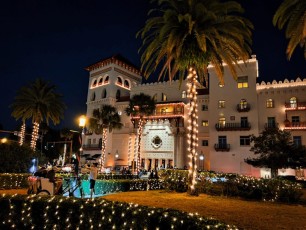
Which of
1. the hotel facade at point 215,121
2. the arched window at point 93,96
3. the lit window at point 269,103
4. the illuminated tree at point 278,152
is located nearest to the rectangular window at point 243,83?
the hotel facade at point 215,121

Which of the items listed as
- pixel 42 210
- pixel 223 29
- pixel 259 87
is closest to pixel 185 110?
pixel 259 87

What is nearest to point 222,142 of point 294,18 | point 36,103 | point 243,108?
point 243,108

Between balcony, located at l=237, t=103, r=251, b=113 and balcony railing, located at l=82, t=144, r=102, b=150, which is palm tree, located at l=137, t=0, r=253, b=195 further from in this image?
balcony railing, located at l=82, t=144, r=102, b=150

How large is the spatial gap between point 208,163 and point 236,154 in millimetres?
5694

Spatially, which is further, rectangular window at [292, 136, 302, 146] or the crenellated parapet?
the crenellated parapet

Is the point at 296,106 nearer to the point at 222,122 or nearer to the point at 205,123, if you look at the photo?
A: the point at 222,122

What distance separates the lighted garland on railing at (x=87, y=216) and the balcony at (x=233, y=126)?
3708cm

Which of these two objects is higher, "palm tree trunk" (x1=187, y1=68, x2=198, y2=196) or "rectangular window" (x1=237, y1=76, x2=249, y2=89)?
"rectangular window" (x1=237, y1=76, x2=249, y2=89)

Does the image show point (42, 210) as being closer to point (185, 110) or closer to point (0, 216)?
point (0, 216)

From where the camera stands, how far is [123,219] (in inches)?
293

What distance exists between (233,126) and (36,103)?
101 ft

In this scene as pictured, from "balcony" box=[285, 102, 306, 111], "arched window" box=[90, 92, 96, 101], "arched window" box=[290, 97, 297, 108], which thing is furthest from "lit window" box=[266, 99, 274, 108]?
"arched window" box=[90, 92, 96, 101]

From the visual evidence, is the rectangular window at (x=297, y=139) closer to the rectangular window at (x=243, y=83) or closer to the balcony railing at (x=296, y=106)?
the balcony railing at (x=296, y=106)

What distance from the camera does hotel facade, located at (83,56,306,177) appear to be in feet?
133
